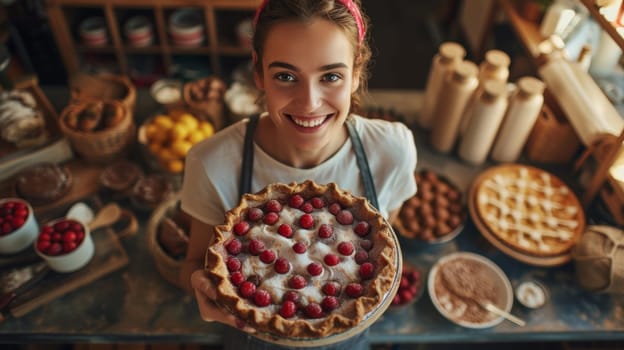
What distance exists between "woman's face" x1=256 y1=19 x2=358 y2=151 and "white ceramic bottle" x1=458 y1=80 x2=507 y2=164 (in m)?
1.18

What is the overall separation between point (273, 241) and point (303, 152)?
1.18ft

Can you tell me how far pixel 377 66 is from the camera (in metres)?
4.87

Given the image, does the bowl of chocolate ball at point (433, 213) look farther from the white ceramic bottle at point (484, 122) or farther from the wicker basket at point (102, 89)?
the wicker basket at point (102, 89)

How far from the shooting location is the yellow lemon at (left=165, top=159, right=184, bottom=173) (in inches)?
93.8

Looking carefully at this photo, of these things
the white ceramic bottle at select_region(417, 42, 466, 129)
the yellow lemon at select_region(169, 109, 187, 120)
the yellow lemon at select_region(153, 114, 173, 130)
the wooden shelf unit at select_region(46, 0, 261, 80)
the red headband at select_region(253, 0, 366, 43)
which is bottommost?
the wooden shelf unit at select_region(46, 0, 261, 80)

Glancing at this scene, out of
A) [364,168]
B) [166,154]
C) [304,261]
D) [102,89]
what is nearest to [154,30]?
[102,89]

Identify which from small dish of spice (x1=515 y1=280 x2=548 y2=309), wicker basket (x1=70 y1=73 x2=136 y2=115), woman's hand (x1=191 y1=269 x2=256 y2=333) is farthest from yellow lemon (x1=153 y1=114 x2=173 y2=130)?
small dish of spice (x1=515 y1=280 x2=548 y2=309)

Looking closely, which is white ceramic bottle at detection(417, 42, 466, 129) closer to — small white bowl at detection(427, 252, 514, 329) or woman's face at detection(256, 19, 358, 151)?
small white bowl at detection(427, 252, 514, 329)

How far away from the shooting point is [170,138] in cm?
241

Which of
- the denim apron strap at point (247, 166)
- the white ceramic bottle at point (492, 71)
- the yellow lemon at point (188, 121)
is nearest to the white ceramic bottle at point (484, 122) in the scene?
the white ceramic bottle at point (492, 71)

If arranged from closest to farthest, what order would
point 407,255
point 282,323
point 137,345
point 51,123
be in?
1. point 282,323
2. point 407,255
3. point 137,345
4. point 51,123

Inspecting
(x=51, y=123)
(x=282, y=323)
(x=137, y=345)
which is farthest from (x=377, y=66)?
(x=282, y=323)

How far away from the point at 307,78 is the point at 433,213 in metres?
1.24

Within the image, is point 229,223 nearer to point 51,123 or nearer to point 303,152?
point 303,152
